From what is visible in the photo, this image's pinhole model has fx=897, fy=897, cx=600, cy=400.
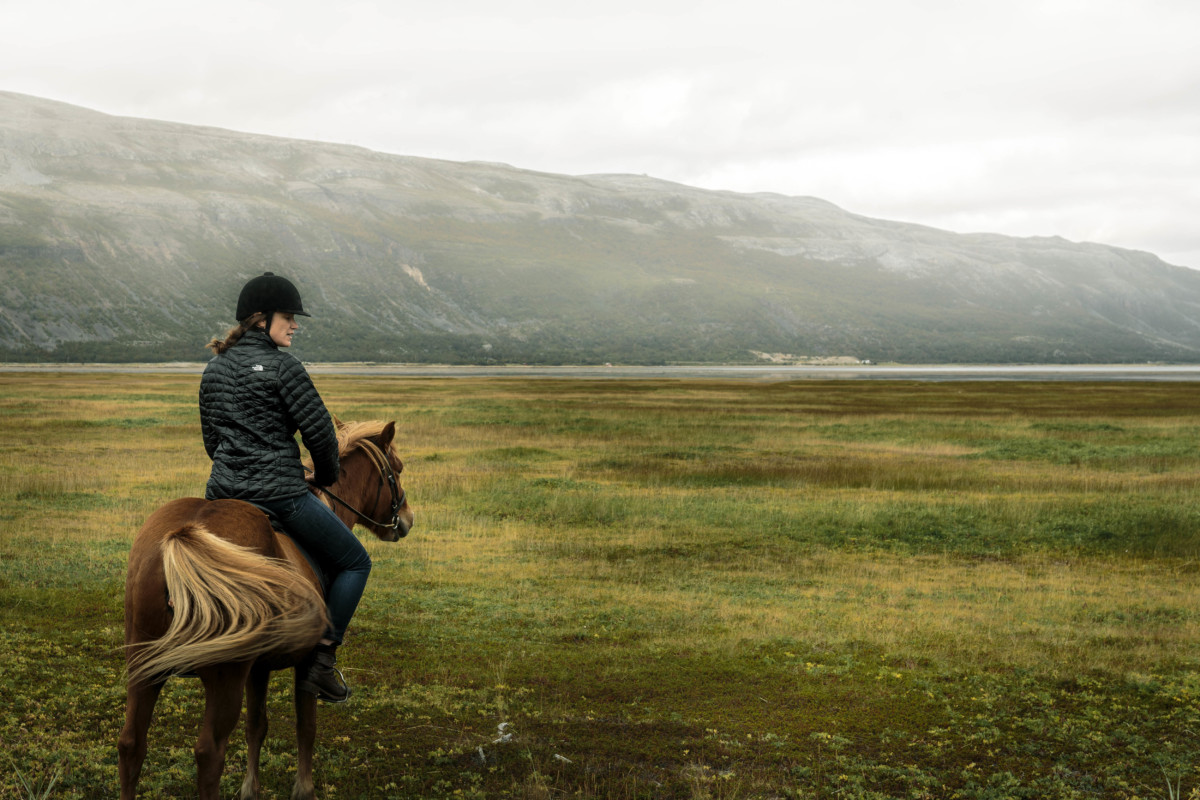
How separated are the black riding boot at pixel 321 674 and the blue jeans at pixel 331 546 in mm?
110

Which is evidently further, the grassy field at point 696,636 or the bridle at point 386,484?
the bridle at point 386,484

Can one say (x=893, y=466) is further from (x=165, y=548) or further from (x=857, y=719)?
(x=165, y=548)

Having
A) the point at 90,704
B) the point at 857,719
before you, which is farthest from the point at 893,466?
the point at 90,704

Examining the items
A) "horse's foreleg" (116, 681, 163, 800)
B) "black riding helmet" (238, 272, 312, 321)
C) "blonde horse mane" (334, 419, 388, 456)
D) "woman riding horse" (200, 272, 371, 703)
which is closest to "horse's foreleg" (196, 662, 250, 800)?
"horse's foreleg" (116, 681, 163, 800)

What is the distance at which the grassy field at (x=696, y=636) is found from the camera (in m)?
6.98

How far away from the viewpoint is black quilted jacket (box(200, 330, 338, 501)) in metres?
5.47

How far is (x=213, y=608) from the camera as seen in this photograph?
4.70 meters

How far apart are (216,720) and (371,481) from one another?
2612 millimetres

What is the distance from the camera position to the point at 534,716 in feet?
26.2

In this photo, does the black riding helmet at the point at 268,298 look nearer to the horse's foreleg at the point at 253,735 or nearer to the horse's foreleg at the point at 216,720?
the horse's foreleg at the point at 216,720

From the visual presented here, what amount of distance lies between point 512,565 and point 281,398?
970cm

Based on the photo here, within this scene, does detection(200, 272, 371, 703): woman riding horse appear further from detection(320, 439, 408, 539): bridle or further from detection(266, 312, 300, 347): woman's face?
detection(320, 439, 408, 539): bridle

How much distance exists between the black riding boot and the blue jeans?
0.36ft

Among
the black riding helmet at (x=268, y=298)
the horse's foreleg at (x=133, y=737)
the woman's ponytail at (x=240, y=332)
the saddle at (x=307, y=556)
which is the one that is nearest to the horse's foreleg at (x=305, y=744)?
the saddle at (x=307, y=556)
